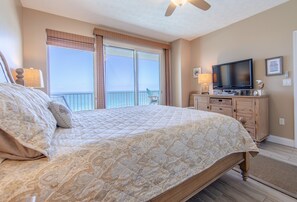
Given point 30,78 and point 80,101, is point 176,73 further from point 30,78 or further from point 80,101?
point 30,78

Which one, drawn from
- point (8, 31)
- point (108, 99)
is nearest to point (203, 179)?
point (8, 31)

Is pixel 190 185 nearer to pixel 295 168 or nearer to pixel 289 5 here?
pixel 295 168

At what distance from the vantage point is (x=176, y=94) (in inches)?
187

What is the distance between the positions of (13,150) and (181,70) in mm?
4292

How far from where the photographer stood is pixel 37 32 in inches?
116

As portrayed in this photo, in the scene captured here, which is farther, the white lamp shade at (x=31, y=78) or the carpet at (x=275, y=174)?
the white lamp shade at (x=31, y=78)

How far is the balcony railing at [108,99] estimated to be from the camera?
3.80 m

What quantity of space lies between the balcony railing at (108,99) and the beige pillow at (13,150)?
2.93 m

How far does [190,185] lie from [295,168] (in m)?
1.77

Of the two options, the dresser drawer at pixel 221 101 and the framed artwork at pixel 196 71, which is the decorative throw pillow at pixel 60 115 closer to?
the dresser drawer at pixel 221 101

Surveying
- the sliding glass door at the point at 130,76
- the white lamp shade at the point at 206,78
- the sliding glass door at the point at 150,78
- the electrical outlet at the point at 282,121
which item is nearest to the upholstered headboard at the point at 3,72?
the sliding glass door at the point at 130,76

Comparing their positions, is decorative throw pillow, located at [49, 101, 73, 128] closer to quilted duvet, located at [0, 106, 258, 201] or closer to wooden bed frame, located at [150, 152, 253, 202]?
quilted duvet, located at [0, 106, 258, 201]

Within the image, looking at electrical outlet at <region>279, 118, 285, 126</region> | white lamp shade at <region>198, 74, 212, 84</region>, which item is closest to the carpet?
electrical outlet at <region>279, 118, 285, 126</region>

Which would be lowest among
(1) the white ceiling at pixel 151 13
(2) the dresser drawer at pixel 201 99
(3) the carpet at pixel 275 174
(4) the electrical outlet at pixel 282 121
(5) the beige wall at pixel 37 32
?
(3) the carpet at pixel 275 174
